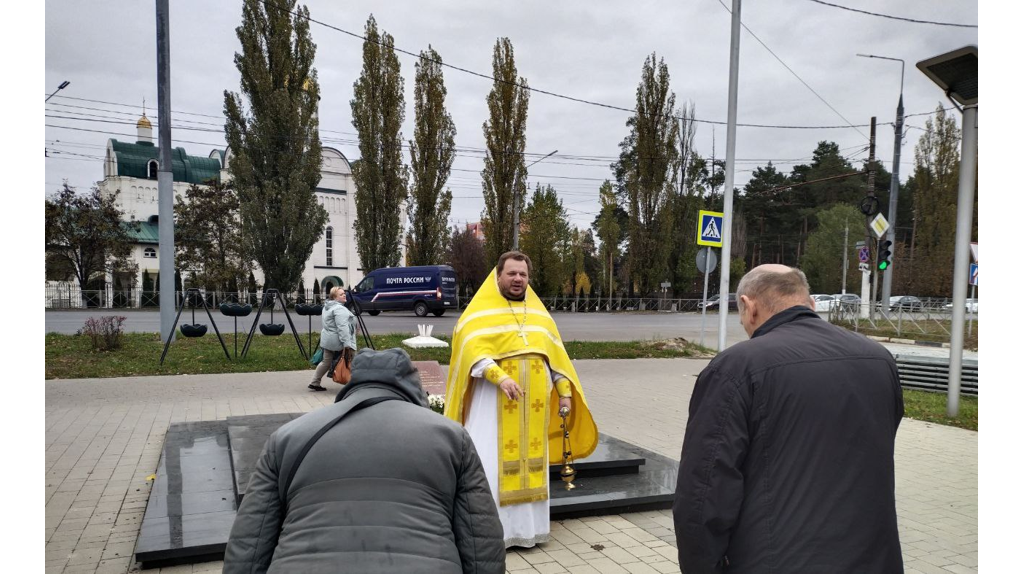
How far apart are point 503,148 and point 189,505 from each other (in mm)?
32357

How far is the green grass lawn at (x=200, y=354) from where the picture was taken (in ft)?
40.9

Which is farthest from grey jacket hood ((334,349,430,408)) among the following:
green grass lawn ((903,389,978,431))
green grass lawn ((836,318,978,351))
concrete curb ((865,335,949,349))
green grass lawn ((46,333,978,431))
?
green grass lawn ((836,318,978,351))

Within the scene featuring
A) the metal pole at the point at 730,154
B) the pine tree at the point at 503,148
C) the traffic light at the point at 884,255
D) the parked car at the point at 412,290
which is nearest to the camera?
the metal pole at the point at 730,154

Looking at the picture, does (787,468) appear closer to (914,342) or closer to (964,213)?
(964,213)

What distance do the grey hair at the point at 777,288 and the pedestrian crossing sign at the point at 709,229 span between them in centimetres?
1098

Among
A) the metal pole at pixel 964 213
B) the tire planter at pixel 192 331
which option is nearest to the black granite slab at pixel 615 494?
the metal pole at pixel 964 213

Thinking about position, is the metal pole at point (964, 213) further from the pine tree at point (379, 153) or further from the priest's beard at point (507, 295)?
the pine tree at point (379, 153)

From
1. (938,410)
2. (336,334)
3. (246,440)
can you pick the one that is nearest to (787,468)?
(246,440)

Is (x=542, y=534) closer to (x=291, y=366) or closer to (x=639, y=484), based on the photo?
(x=639, y=484)

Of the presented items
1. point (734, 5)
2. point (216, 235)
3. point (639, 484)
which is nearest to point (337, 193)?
point (216, 235)

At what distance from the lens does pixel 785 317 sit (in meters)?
2.33

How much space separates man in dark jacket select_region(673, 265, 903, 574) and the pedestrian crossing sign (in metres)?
11.3

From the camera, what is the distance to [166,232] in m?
14.3
